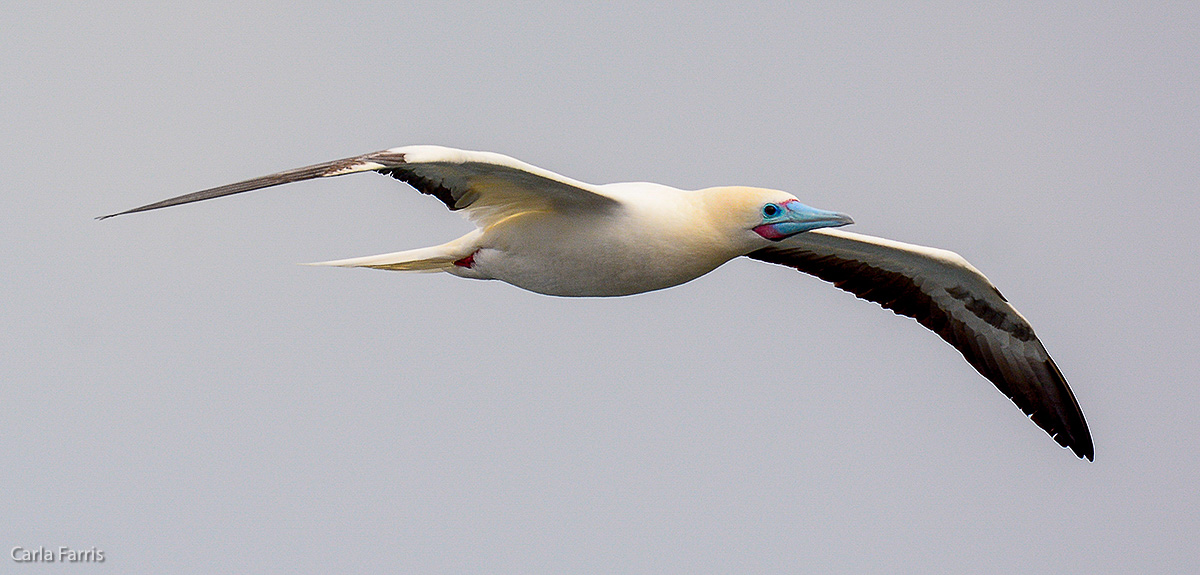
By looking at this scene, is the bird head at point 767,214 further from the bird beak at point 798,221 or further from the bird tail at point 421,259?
the bird tail at point 421,259

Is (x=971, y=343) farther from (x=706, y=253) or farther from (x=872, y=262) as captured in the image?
(x=706, y=253)

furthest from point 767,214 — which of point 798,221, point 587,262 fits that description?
point 587,262

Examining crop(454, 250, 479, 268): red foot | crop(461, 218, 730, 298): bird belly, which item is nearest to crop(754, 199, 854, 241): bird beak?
crop(461, 218, 730, 298): bird belly

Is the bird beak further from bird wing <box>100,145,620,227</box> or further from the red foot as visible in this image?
the red foot

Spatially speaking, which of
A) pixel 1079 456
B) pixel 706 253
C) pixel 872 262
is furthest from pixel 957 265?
pixel 706 253

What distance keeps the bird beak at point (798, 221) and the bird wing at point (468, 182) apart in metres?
1.15

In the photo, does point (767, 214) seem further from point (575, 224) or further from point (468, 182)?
point (468, 182)

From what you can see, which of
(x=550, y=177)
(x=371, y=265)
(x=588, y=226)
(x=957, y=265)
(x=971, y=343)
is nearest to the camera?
(x=550, y=177)

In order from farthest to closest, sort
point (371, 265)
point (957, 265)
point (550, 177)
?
point (957, 265), point (371, 265), point (550, 177)

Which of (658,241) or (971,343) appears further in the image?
(971,343)

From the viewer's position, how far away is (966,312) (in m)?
15.2

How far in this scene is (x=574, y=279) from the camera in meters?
11.9

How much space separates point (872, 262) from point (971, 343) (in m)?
1.49

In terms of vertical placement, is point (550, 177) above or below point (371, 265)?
above
